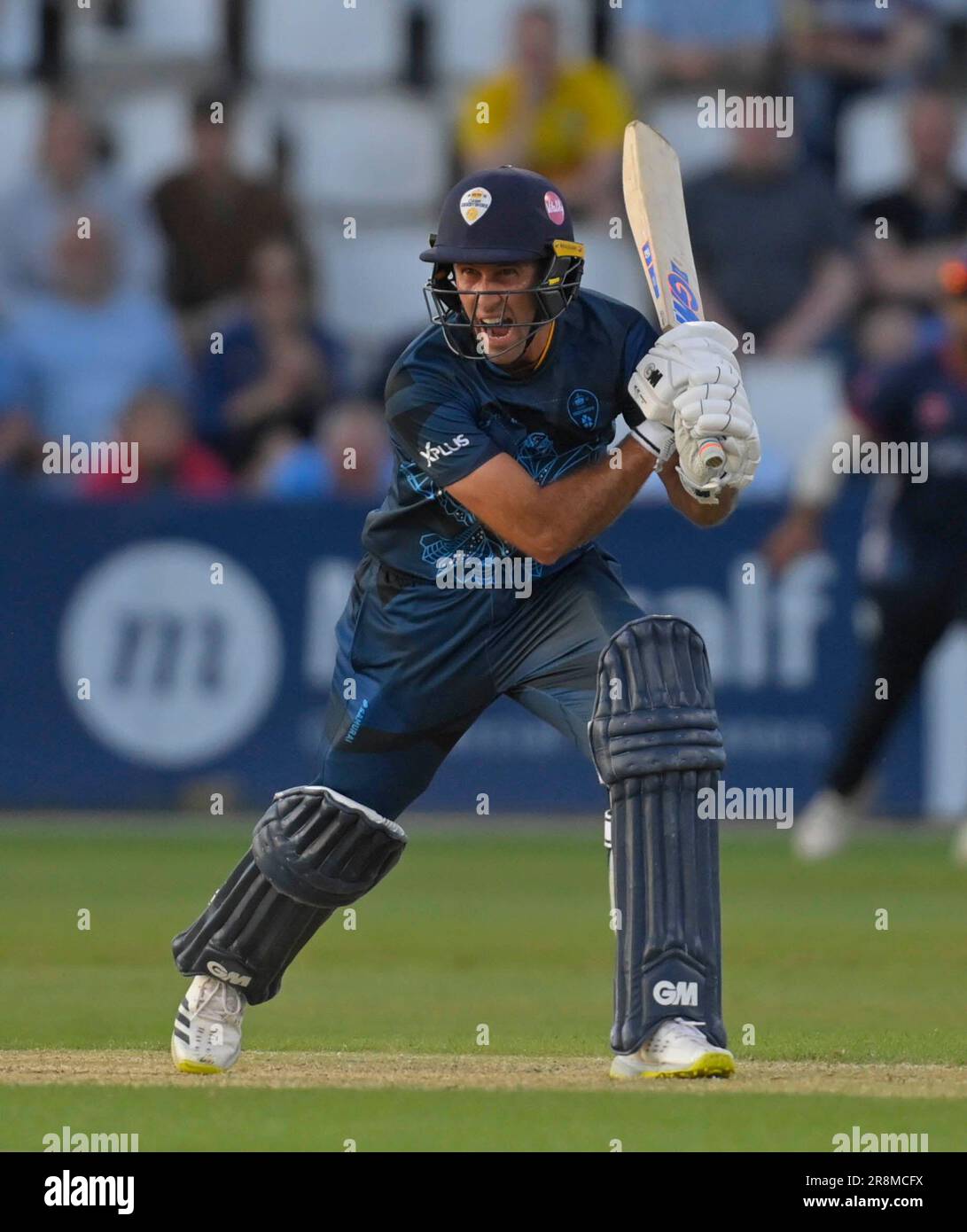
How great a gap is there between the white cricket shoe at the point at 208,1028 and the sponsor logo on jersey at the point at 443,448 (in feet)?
4.22

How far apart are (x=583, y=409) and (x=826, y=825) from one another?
5756mm

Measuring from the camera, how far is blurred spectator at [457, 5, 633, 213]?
45.6 ft

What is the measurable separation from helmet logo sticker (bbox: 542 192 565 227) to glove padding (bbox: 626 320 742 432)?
15.0 inches

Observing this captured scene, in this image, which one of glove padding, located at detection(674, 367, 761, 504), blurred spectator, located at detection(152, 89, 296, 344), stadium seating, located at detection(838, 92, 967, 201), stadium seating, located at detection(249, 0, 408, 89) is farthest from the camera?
stadium seating, located at detection(249, 0, 408, 89)

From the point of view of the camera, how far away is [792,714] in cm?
1198

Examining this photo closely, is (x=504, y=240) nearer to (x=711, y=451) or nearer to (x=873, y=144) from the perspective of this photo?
(x=711, y=451)

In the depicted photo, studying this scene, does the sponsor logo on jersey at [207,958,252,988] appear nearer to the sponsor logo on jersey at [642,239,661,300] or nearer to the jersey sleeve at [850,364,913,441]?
the sponsor logo on jersey at [642,239,661,300]

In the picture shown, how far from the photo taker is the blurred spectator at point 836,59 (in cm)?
1459

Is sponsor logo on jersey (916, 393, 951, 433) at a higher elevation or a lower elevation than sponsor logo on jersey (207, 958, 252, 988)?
higher

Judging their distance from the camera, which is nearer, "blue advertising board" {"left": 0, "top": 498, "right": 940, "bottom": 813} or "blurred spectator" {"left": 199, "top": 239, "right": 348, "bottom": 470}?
"blue advertising board" {"left": 0, "top": 498, "right": 940, "bottom": 813}

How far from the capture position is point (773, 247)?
13852 mm

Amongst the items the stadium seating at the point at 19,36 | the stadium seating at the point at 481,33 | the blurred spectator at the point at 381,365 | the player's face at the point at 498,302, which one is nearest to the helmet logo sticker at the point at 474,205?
the player's face at the point at 498,302

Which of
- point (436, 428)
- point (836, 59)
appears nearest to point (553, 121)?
point (836, 59)

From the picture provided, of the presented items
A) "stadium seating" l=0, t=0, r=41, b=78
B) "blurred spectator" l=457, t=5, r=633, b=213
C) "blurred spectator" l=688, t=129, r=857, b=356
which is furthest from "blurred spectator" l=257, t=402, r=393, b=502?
"stadium seating" l=0, t=0, r=41, b=78
